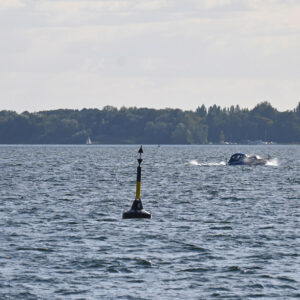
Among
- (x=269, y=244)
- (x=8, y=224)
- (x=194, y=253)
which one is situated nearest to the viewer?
(x=194, y=253)

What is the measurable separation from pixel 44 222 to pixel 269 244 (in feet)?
45.5

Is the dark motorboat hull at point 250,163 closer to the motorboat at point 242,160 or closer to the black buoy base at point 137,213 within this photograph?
the motorboat at point 242,160

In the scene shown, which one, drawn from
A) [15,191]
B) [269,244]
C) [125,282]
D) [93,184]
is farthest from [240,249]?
[93,184]

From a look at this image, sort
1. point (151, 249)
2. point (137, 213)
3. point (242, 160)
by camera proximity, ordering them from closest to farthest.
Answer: point (151, 249), point (137, 213), point (242, 160)

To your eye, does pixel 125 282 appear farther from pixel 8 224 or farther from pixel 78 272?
pixel 8 224

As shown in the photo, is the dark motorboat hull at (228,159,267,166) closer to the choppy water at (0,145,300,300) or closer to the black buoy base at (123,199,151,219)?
the choppy water at (0,145,300,300)

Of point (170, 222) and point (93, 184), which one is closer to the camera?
point (170, 222)

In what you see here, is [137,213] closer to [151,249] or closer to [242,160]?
[151,249]

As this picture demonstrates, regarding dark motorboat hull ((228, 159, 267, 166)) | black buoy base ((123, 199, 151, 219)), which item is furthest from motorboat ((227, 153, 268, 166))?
black buoy base ((123, 199, 151, 219))

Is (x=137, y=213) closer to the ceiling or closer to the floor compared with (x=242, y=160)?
closer to the floor

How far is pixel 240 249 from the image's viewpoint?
37.5m

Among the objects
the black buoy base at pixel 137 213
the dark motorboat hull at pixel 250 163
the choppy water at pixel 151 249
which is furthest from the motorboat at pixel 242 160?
the black buoy base at pixel 137 213

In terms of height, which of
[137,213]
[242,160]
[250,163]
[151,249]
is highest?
[242,160]

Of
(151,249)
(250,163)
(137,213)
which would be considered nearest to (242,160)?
(250,163)
